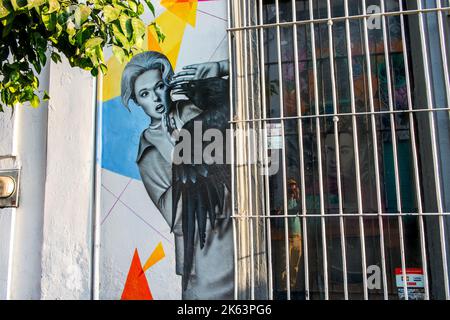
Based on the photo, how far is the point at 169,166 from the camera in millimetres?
3637

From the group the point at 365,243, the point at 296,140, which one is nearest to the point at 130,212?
the point at 296,140

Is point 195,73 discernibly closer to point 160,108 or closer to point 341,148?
point 160,108

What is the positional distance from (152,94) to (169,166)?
0.65 metres

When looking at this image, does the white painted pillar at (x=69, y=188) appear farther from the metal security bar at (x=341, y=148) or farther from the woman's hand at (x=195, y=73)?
the metal security bar at (x=341, y=148)

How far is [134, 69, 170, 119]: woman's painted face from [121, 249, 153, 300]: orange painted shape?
3.93ft

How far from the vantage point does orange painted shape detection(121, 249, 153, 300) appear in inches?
139

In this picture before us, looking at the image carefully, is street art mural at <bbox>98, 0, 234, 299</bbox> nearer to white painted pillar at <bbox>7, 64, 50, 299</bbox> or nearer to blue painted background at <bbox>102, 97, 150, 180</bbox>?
blue painted background at <bbox>102, 97, 150, 180</bbox>

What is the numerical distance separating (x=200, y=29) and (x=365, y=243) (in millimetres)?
2263

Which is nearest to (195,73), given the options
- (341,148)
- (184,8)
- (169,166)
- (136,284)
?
(184,8)

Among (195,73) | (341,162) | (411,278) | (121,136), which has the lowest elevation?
(411,278)

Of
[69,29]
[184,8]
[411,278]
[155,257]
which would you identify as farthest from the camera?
[184,8]
